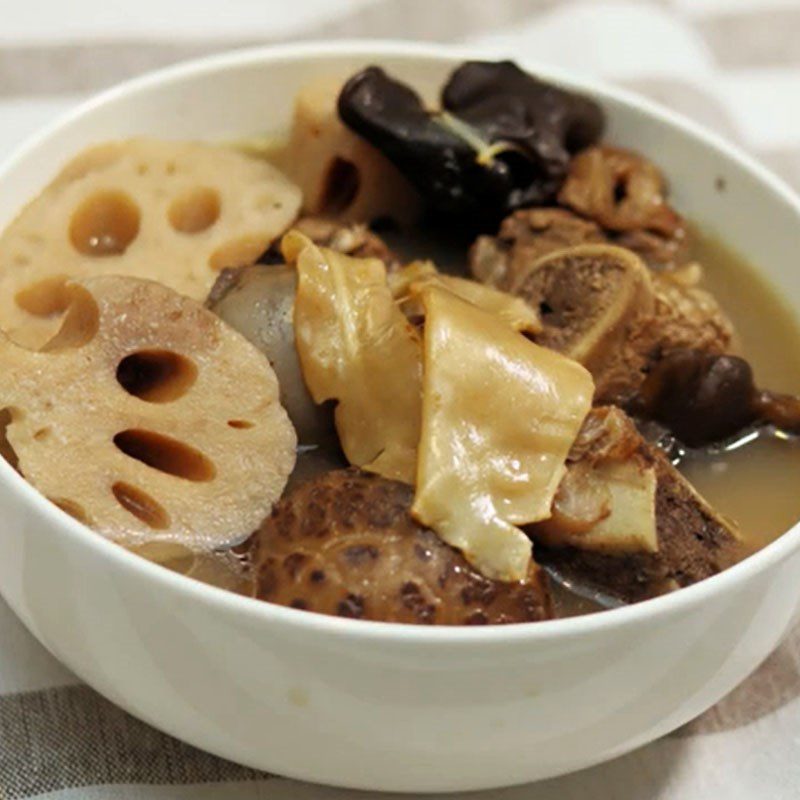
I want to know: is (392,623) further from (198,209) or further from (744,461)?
(198,209)

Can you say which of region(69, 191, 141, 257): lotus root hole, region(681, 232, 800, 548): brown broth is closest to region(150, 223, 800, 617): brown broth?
region(681, 232, 800, 548): brown broth

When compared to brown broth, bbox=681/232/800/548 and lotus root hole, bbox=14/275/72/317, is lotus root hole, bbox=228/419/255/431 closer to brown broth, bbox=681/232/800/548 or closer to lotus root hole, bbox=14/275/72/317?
lotus root hole, bbox=14/275/72/317

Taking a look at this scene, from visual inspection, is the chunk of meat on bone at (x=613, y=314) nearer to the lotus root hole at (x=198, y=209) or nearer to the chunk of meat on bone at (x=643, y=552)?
the chunk of meat on bone at (x=643, y=552)

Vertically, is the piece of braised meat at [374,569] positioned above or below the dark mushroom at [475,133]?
below

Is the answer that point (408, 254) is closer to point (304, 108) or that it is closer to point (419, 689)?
point (304, 108)

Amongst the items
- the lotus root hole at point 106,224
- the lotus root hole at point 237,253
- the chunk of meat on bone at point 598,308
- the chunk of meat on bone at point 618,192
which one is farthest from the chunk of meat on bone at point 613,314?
the lotus root hole at point 106,224

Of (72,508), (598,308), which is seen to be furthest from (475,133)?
(72,508)
